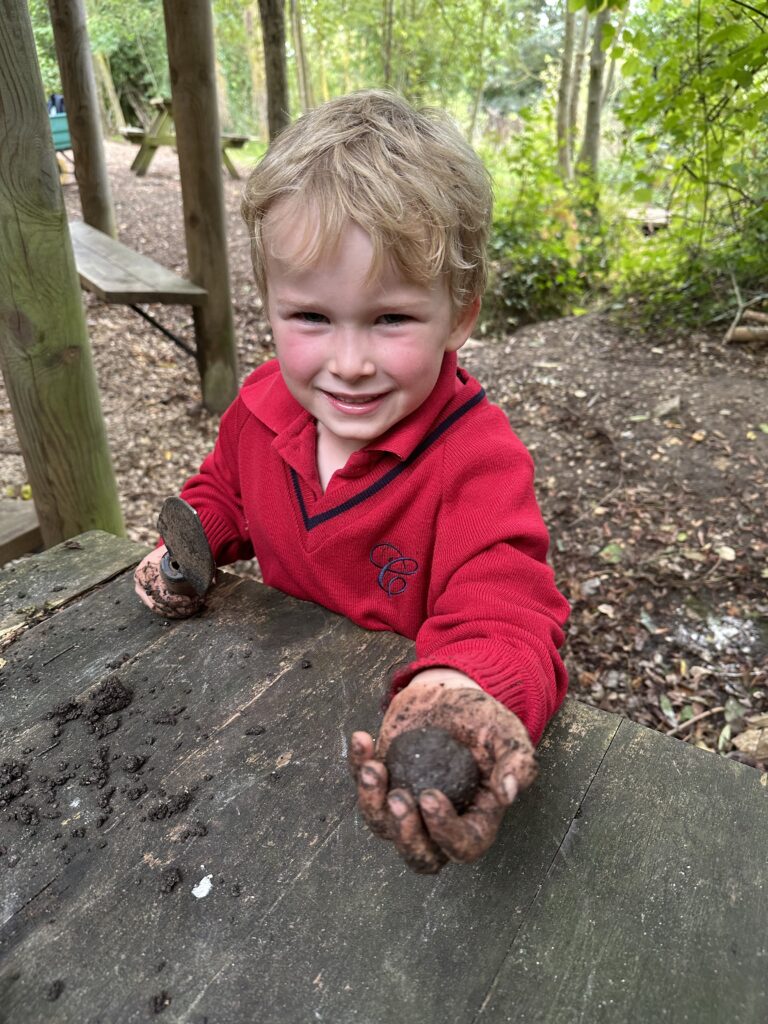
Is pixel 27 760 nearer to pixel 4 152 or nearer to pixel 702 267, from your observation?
Answer: pixel 4 152

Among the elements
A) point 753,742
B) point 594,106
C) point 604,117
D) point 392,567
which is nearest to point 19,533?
point 392,567

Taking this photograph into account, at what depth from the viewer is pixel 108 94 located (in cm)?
1181

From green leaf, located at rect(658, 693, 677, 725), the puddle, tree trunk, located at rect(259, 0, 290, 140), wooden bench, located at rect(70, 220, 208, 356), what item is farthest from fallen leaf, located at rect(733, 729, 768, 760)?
tree trunk, located at rect(259, 0, 290, 140)

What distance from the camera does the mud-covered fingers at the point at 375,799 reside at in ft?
2.72

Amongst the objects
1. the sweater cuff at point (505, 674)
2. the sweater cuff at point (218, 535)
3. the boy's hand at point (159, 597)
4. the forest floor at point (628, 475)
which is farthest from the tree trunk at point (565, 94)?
the sweater cuff at point (505, 674)

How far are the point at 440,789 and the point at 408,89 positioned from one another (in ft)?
44.5

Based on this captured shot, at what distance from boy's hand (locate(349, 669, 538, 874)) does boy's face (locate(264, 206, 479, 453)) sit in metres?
0.59

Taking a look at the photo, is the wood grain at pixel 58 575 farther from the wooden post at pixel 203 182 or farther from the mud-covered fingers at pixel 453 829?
the wooden post at pixel 203 182

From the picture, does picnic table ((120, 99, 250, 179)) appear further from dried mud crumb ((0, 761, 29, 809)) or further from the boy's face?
dried mud crumb ((0, 761, 29, 809))

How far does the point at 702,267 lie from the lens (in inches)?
206

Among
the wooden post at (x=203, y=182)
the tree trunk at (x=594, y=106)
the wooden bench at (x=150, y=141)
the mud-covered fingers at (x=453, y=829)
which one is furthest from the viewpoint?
the wooden bench at (x=150, y=141)

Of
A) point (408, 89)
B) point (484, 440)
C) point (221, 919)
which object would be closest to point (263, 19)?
point (484, 440)

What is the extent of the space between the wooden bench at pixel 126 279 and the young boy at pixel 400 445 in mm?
2846

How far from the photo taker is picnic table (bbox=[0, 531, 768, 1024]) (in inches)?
Result: 33.1
